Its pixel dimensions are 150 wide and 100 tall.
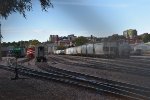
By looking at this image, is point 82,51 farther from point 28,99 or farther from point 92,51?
point 28,99

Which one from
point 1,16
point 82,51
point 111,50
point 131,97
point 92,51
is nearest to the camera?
point 131,97

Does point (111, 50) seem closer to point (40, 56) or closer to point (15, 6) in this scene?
point (40, 56)

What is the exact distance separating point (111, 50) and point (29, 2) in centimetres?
5854

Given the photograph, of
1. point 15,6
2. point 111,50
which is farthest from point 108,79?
point 111,50

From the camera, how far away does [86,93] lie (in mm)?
19438

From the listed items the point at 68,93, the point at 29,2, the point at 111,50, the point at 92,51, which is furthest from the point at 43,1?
the point at 92,51

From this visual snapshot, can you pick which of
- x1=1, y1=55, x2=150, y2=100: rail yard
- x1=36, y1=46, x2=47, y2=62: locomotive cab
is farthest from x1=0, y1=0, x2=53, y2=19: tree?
x1=36, y1=46, x2=47, y2=62: locomotive cab

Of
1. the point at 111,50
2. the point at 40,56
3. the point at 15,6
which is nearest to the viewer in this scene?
the point at 15,6

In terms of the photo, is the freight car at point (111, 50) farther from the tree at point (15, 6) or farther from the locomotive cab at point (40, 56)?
the tree at point (15, 6)

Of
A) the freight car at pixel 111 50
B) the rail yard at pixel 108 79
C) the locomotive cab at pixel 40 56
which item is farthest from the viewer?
the freight car at pixel 111 50

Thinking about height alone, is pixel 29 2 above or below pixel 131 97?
above

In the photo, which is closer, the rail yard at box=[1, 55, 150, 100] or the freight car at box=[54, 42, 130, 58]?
the rail yard at box=[1, 55, 150, 100]

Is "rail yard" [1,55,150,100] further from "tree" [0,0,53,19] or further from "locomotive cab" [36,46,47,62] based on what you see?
"locomotive cab" [36,46,47,62]

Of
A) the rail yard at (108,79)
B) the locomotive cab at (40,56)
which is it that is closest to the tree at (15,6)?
the rail yard at (108,79)
